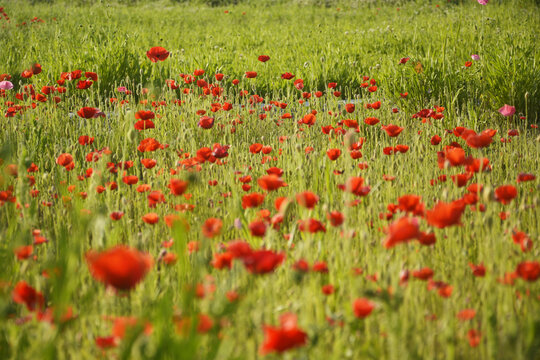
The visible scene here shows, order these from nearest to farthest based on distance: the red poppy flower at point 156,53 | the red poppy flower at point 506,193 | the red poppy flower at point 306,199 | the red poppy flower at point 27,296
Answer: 1. the red poppy flower at point 27,296
2. the red poppy flower at point 306,199
3. the red poppy flower at point 506,193
4. the red poppy flower at point 156,53

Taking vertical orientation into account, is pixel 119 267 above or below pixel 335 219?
above

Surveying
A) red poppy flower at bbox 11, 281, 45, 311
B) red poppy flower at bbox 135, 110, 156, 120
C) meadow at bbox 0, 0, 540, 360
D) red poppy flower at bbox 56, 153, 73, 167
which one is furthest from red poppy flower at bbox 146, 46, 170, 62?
red poppy flower at bbox 11, 281, 45, 311

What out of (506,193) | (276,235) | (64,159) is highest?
(506,193)

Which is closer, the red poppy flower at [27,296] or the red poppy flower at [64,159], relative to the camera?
the red poppy flower at [27,296]

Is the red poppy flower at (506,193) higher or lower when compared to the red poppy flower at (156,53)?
lower

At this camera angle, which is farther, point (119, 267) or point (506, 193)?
point (506, 193)

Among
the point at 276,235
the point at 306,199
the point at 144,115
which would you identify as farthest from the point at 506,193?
the point at 144,115

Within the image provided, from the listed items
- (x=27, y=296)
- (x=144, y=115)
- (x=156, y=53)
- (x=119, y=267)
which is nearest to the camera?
(x=119, y=267)

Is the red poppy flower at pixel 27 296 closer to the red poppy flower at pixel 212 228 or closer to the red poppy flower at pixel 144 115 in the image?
the red poppy flower at pixel 212 228

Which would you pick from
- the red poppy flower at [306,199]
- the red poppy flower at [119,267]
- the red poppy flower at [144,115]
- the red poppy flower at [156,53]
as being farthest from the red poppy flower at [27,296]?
the red poppy flower at [156,53]

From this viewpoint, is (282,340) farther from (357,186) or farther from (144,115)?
(144,115)

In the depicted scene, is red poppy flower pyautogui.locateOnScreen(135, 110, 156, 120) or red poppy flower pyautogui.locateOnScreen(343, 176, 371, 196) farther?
red poppy flower pyautogui.locateOnScreen(135, 110, 156, 120)

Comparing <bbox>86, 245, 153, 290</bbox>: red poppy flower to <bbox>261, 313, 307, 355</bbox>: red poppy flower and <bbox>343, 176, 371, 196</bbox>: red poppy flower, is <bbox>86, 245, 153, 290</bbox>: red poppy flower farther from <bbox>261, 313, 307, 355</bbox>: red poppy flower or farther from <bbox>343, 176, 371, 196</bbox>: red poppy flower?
<bbox>343, 176, 371, 196</bbox>: red poppy flower

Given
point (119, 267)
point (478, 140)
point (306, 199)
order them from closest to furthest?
point (119, 267) < point (306, 199) < point (478, 140)
